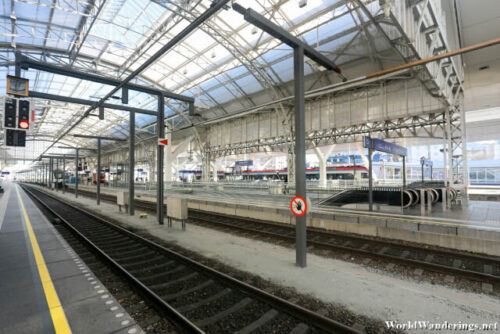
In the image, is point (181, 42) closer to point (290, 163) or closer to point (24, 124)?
point (290, 163)

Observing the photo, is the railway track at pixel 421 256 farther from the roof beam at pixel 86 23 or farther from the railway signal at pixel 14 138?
the roof beam at pixel 86 23

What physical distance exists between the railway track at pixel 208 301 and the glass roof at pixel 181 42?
15262 millimetres

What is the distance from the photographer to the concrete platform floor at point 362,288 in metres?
3.42

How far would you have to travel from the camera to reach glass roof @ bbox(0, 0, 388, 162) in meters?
16.1

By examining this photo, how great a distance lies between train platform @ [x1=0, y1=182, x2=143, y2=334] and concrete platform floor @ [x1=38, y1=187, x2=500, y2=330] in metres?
2.54

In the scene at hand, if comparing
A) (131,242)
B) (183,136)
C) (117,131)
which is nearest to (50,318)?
(131,242)

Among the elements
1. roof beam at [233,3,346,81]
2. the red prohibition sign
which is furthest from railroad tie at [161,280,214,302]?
roof beam at [233,3,346,81]

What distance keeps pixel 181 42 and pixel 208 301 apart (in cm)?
2164

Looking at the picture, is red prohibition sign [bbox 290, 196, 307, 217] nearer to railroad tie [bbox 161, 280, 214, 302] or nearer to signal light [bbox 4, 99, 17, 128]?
railroad tie [bbox 161, 280, 214, 302]

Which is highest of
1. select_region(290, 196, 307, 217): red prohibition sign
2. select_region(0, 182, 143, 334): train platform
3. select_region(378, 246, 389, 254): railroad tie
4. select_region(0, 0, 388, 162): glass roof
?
select_region(0, 0, 388, 162): glass roof

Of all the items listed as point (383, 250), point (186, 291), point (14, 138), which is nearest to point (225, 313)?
point (186, 291)

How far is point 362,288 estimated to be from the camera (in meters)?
4.16

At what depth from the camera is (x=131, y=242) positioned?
24.7 feet

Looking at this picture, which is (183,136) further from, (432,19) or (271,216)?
(432,19)
